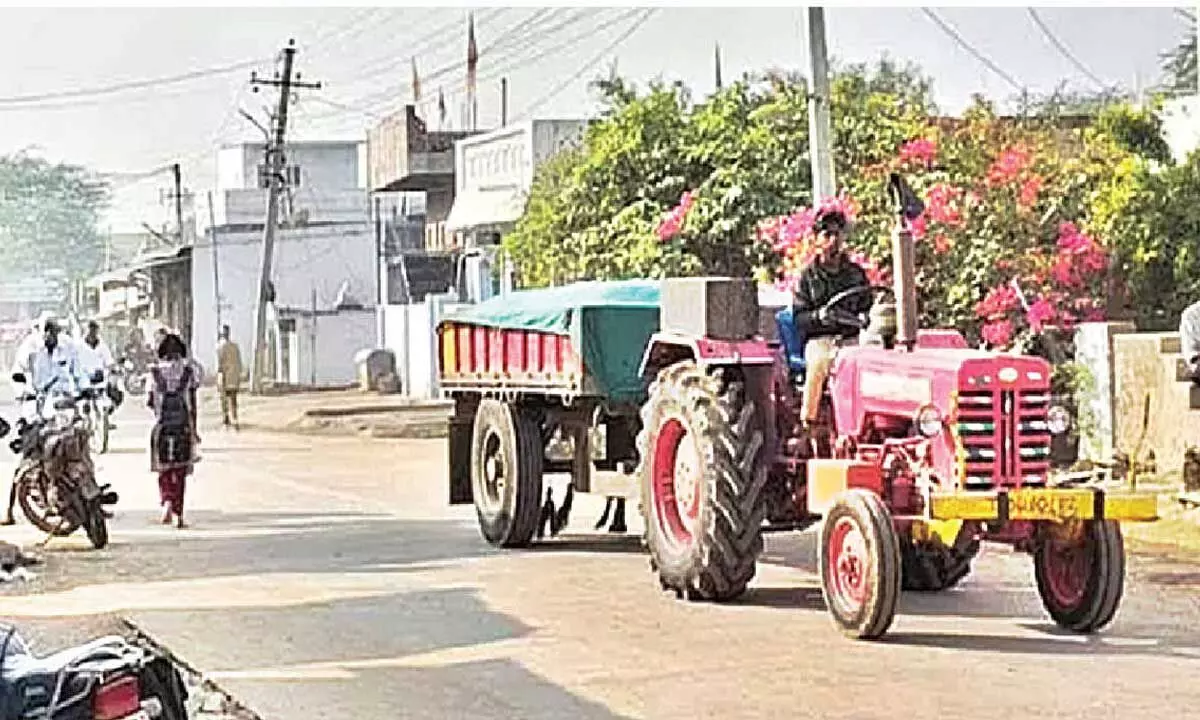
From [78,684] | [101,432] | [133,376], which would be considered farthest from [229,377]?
[78,684]

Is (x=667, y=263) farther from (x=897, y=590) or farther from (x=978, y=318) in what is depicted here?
(x=897, y=590)

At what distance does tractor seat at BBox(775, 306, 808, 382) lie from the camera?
13.5m

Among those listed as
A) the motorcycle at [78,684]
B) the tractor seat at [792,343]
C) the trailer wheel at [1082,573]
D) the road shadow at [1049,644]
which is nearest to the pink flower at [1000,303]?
the tractor seat at [792,343]

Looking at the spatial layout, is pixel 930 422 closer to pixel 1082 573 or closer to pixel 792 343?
pixel 1082 573

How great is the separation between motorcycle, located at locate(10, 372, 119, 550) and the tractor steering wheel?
696 centimetres

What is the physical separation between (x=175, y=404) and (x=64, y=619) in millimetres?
6378

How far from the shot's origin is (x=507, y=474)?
16.8 meters

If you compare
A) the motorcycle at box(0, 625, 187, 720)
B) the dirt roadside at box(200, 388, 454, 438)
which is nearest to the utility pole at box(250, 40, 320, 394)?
the dirt roadside at box(200, 388, 454, 438)

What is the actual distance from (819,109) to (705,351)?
8.07 meters

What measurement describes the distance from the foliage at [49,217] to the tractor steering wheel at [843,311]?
62.2 meters

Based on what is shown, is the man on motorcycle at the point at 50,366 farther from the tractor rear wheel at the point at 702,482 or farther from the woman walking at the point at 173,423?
the tractor rear wheel at the point at 702,482

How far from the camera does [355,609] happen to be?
539 inches

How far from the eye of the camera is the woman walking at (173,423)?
19531 millimetres

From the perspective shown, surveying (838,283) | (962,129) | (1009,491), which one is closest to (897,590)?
(1009,491)
